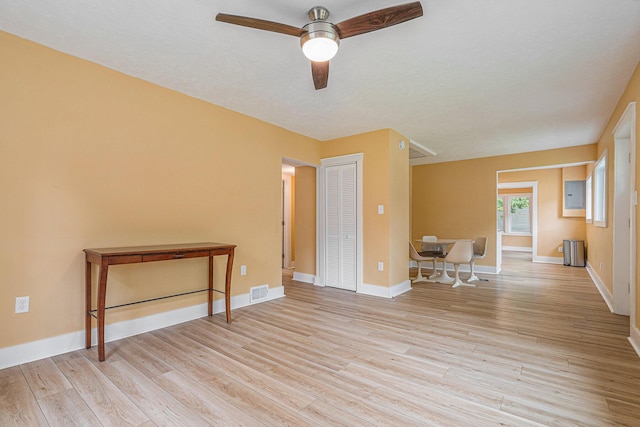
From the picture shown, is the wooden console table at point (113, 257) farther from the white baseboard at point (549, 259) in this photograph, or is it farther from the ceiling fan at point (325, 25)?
the white baseboard at point (549, 259)

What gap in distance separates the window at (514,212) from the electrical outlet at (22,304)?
1101 cm

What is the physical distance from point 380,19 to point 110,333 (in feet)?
10.8

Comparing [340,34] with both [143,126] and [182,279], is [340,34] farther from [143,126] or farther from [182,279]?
[182,279]

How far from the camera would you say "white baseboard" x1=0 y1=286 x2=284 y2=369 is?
2.26 meters

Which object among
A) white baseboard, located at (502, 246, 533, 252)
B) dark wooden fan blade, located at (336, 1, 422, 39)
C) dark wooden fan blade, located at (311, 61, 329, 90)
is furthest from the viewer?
white baseboard, located at (502, 246, 533, 252)

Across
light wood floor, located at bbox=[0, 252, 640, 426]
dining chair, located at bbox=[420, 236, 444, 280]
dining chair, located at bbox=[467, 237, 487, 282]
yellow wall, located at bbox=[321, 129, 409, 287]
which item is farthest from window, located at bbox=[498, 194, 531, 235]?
light wood floor, located at bbox=[0, 252, 640, 426]

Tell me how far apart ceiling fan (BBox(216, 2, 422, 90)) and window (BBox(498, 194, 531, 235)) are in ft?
32.0

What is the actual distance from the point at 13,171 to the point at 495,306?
16.4 ft

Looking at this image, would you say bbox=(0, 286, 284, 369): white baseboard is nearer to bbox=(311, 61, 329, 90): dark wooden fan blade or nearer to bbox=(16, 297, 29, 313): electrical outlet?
bbox=(16, 297, 29, 313): electrical outlet

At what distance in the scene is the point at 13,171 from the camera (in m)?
2.27

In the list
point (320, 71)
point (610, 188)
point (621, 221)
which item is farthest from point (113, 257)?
point (610, 188)

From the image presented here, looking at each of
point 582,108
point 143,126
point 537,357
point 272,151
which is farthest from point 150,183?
point 582,108

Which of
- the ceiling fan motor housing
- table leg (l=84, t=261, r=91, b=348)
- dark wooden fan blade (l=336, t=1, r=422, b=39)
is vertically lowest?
table leg (l=84, t=261, r=91, b=348)

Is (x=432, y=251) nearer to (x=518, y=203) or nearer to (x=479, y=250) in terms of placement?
(x=479, y=250)
